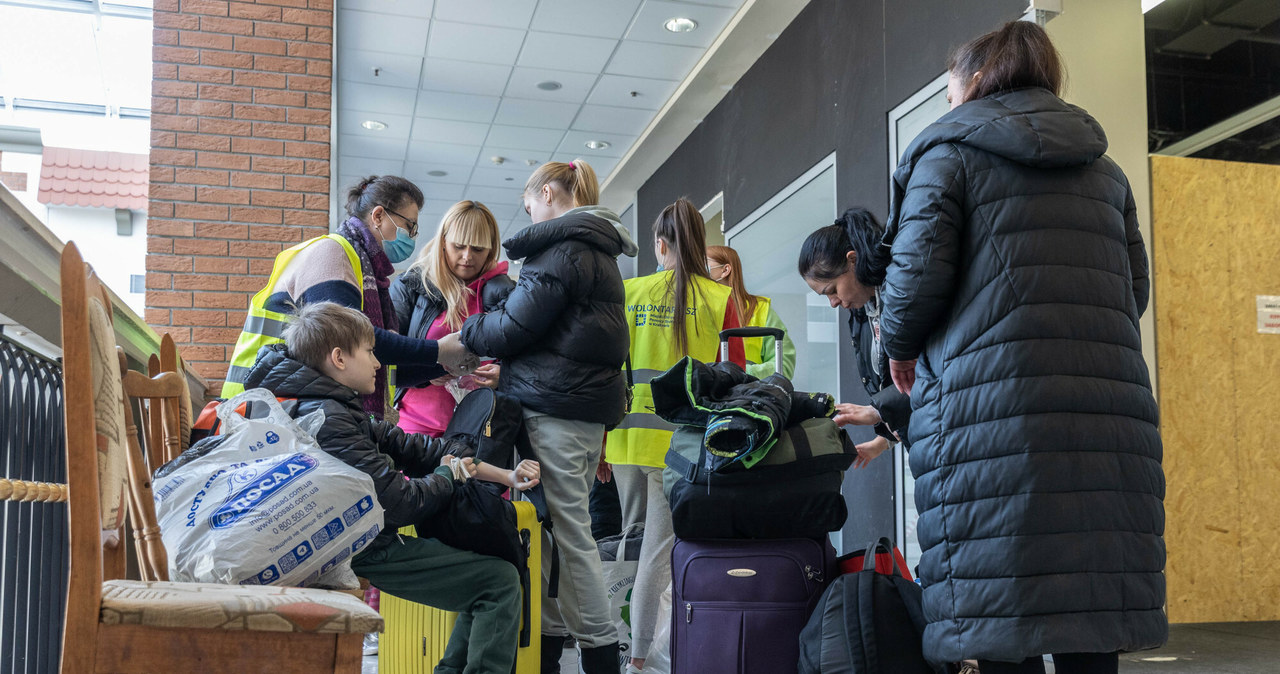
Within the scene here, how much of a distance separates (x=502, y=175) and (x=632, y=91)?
8.10 ft

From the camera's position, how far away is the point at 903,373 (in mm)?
1974

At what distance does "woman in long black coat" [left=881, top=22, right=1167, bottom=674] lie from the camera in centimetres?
157

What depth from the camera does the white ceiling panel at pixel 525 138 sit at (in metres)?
8.20

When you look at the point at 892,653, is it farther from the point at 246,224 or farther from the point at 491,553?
the point at 246,224

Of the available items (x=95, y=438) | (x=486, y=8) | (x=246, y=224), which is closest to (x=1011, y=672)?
(x=95, y=438)

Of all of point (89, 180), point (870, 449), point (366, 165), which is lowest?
point (870, 449)

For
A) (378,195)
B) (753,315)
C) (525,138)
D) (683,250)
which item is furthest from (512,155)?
(378,195)

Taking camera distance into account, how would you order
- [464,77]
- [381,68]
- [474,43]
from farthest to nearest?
[464,77] → [381,68] → [474,43]

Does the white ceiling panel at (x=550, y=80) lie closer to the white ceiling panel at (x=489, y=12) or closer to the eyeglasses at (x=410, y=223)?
the white ceiling panel at (x=489, y=12)

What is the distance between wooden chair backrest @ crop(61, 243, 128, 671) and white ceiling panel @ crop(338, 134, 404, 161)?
7620 mm

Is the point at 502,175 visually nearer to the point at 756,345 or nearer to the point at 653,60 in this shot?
the point at 653,60

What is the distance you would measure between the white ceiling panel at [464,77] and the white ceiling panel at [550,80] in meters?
0.09

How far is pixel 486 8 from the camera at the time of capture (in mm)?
6074

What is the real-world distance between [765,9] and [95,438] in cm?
529
